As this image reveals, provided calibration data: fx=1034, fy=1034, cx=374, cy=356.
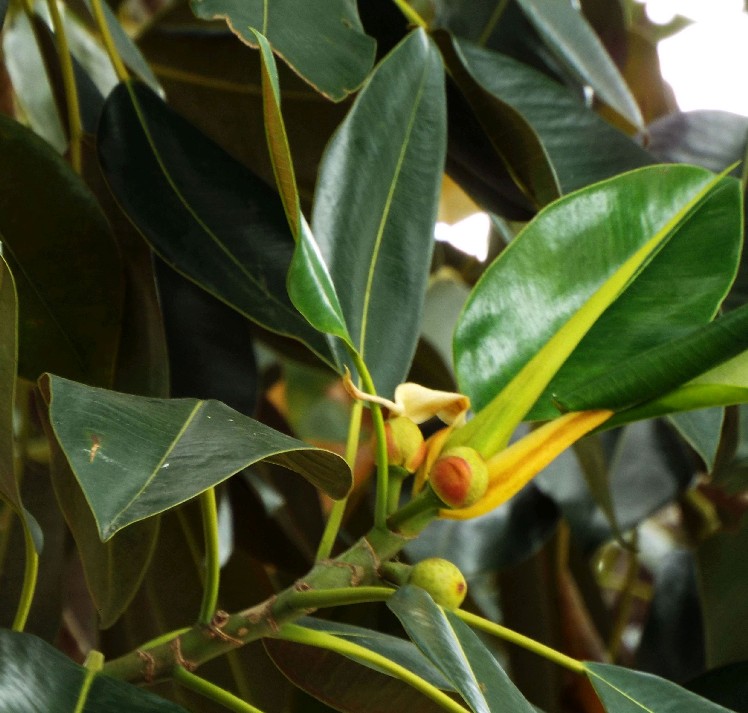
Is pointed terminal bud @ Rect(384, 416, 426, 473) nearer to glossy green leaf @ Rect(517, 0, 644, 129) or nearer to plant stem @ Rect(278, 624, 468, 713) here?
plant stem @ Rect(278, 624, 468, 713)

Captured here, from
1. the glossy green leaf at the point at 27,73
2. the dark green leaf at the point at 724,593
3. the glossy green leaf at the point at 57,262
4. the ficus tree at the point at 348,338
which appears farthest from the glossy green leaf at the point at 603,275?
the glossy green leaf at the point at 27,73

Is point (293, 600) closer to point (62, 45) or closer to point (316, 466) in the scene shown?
point (316, 466)

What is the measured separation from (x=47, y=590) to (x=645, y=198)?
0.47m

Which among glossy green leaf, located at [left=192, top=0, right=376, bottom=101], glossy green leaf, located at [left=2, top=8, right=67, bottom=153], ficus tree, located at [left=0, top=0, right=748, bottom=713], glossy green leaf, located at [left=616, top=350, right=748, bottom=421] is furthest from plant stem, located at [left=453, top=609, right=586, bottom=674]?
glossy green leaf, located at [left=2, top=8, right=67, bottom=153]

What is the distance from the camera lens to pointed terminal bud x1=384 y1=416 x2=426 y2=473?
44 cm

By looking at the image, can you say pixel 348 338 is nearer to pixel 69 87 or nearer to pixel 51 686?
pixel 51 686

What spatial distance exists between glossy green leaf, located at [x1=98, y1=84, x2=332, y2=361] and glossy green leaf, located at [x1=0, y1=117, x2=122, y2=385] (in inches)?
1.1

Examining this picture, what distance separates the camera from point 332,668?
1.67ft

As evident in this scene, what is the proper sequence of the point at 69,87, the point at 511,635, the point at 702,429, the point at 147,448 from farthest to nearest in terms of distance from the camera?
1. the point at 69,87
2. the point at 702,429
3. the point at 511,635
4. the point at 147,448

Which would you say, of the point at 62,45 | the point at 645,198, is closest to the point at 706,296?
the point at 645,198

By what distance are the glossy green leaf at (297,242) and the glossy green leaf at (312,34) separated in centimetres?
7

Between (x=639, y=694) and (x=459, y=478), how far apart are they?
0.13 meters

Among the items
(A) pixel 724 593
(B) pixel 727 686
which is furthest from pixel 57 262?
(A) pixel 724 593

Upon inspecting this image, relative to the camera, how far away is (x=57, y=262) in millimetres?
575
